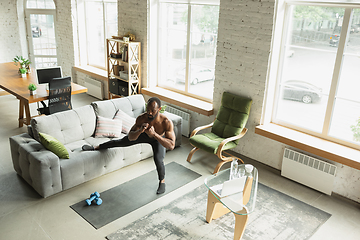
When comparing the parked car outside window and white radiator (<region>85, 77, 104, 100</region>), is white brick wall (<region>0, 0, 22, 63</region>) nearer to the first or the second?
white radiator (<region>85, 77, 104, 100</region>)

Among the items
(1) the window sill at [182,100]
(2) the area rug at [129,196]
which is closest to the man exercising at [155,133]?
(2) the area rug at [129,196]

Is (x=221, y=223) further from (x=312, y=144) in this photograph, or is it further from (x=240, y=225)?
(x=312, y=144)

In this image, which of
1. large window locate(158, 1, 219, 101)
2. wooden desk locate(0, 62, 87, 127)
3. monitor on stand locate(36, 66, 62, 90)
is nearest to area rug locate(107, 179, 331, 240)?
large window locate(158, 1, 219, 101)

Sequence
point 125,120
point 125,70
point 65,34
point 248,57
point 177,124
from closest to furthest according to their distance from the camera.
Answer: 1. point 248,57
2. point 125,120
3. point 177,124
4. point 125,70
5. point 65,34

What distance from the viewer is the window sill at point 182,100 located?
574 cm

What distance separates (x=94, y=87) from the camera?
836 cm

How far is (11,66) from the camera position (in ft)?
25.5

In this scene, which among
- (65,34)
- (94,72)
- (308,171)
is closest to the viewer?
(308,171)

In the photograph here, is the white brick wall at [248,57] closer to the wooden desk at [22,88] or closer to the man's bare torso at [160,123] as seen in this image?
the man's bare torso at [160,123]

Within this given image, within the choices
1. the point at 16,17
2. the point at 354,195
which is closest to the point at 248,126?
the point at 354,195

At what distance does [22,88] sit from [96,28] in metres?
2.90

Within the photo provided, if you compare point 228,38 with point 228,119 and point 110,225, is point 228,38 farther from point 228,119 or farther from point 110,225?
point 110,225

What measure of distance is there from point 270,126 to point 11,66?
249 inches

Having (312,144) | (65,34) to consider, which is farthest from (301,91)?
(65,34)
